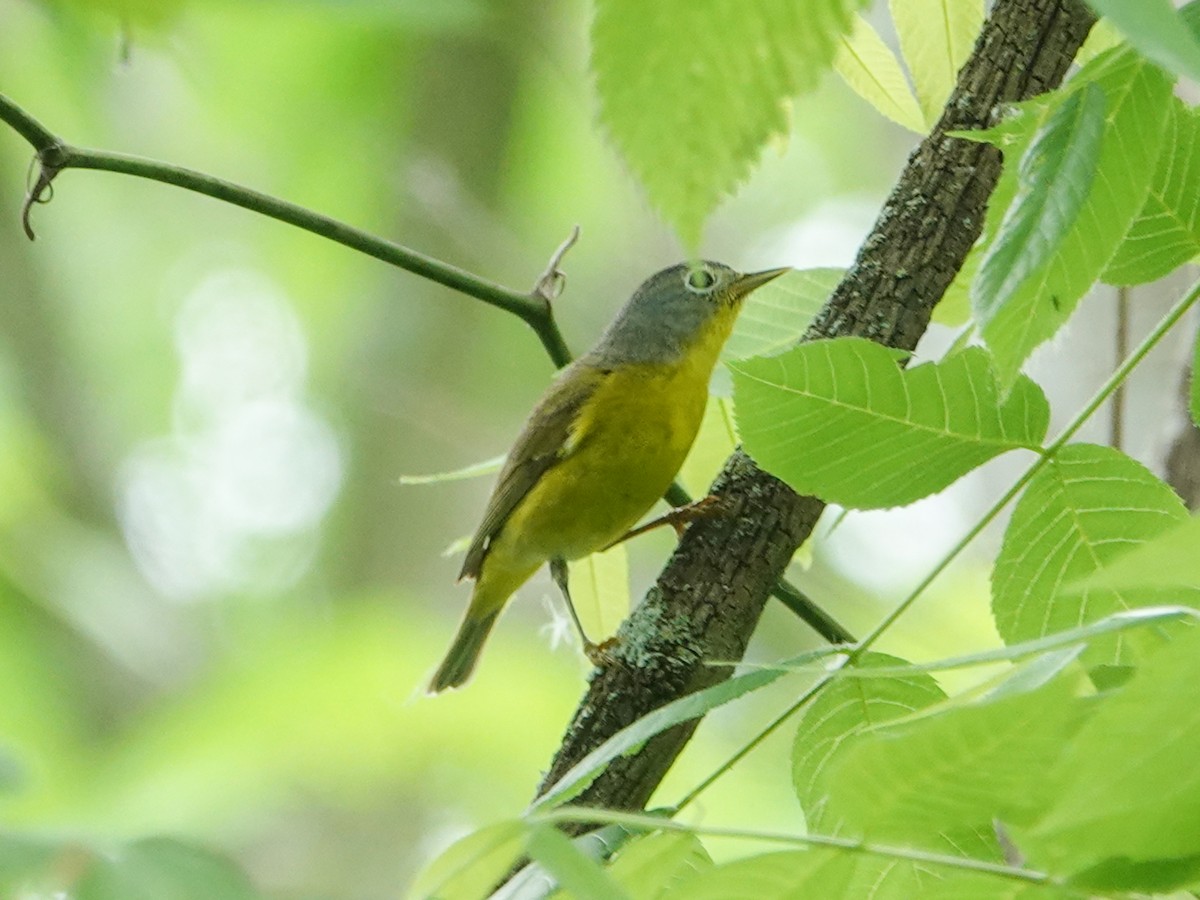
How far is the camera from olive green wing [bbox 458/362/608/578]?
3.94 meters

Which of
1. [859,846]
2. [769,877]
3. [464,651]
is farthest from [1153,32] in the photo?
[464,651]

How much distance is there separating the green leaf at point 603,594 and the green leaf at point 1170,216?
114 centimetres

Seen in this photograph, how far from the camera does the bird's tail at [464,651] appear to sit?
4.35 meters

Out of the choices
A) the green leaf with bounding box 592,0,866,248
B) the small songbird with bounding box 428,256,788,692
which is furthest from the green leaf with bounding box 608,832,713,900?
the small songbird with bounding box 428,256,788,692

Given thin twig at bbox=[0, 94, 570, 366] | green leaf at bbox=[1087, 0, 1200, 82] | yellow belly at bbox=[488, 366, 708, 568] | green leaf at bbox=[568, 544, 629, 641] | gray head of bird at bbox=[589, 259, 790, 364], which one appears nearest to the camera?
green leaf at bbox=[1087, 0, 1200, 82]

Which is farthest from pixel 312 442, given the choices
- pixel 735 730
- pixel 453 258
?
pixel 735 730

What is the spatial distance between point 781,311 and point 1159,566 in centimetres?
156

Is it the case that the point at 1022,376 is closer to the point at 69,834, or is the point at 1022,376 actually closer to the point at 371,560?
the point at 69,834

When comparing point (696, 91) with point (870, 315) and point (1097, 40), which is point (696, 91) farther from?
point (1097, 40)

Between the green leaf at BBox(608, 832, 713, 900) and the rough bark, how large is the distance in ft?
2.15

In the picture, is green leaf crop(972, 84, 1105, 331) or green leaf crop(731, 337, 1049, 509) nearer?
green leaf crop(972, 84, 1105, 331)

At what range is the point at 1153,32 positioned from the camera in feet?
2.08

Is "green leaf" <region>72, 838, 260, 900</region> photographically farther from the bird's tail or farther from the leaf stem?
the bird's tail

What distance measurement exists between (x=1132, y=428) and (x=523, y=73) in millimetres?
4865
